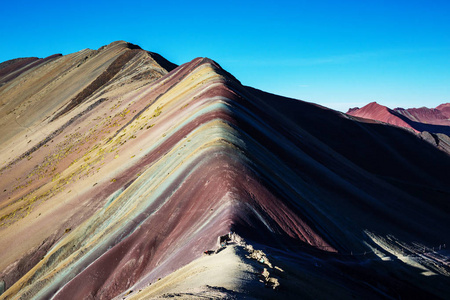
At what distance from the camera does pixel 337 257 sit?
12.2 meters

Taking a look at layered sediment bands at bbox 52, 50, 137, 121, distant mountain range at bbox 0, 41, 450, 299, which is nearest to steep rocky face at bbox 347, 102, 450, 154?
distant mountain range at bbox 0, 41, 450, 299

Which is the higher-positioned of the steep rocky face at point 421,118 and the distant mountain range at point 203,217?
the steep rocky face at point 421,118

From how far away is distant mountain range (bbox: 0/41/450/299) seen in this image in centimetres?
935

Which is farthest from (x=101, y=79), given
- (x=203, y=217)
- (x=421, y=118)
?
(x=421, y=118)

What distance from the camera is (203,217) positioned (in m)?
12.1

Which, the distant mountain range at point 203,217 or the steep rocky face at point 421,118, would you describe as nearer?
the distant mountain range at point 203,217

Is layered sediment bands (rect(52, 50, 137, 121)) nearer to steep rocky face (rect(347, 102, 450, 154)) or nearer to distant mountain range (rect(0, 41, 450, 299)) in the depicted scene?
distant mountain range (rect(0, 41, 450, 299))

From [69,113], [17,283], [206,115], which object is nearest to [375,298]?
[206,115]

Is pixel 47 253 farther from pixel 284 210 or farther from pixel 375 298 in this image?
pixel 375 298

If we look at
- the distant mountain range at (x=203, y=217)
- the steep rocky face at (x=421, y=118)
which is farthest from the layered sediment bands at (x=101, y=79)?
the steep rocky face at (x=421, y=118)

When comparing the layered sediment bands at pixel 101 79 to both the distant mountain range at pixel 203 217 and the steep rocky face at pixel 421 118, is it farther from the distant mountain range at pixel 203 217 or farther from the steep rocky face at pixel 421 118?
the steep rocky face at pixel 421 118

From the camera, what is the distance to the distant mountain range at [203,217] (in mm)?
9352

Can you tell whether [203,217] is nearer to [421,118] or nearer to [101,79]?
[101,79]

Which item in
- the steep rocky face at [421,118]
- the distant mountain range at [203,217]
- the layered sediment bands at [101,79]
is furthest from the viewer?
the steep rocky face at [421,118]
